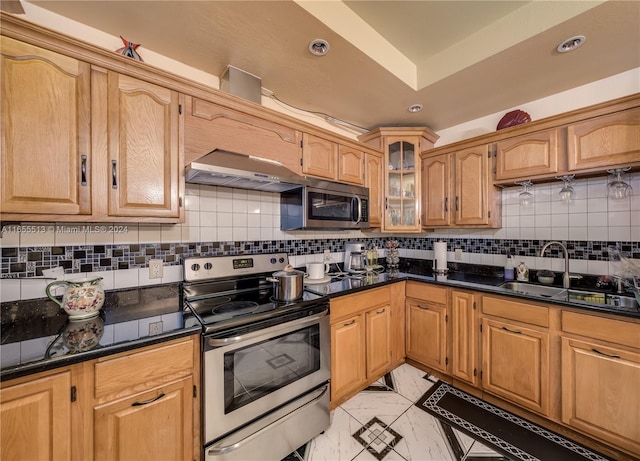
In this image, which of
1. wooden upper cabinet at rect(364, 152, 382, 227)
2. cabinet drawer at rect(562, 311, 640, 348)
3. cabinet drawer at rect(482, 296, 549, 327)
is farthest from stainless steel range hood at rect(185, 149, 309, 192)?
cabinet drawer at rect(562, 311, 640, 348)

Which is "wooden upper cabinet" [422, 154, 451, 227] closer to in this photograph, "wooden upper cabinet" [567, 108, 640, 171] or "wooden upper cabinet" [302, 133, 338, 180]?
"wooden upper cabinet" [567, 108, 640, 171]

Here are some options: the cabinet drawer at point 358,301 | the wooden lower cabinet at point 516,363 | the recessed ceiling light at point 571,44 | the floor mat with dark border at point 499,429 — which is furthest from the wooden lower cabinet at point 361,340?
the recessed ceiling light at point 571,44

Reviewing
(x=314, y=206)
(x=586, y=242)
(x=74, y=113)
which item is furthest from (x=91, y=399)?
(x=586, y=242)

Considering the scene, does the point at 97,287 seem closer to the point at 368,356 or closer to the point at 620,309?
the point at 368,356

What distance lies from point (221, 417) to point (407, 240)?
8.36 ft

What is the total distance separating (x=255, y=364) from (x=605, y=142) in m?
2.58

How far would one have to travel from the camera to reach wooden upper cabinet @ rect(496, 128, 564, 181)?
1.91 meters

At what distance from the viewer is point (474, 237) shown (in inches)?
102

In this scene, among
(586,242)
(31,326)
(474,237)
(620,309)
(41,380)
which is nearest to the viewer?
(41,380)

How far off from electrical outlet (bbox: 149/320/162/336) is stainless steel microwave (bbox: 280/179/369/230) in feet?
3.54

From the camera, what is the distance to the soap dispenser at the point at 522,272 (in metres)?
2.19

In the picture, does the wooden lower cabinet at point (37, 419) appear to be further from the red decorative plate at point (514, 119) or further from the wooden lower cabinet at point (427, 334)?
the red decorative plate at point (514, 119)

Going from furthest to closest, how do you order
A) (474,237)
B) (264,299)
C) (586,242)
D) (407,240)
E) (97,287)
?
1. (407,240)
2. (474,237)
3. (586,242)
4. (264,299)
5. (97,287)

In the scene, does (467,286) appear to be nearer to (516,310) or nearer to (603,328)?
(516,310)
